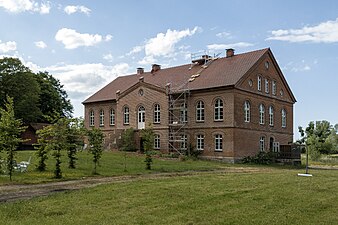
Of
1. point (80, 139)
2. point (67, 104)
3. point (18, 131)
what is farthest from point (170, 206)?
point (67, 104)

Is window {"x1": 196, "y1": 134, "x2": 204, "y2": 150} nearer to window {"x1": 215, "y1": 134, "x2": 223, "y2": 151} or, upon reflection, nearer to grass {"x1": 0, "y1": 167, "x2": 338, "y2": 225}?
window {"x1": 215, "y1": 134, "x2": 223, "y2": 151}

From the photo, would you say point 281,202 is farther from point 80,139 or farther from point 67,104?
point 67,104

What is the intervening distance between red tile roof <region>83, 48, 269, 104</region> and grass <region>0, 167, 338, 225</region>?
23218 millimetres

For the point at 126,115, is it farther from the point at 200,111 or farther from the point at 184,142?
the point at 200,111

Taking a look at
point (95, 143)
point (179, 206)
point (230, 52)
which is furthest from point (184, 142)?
point (179, 206)

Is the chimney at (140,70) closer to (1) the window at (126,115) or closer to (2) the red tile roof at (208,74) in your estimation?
(2) the red tile roof at (208,74)

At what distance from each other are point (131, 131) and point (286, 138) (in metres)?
17.1

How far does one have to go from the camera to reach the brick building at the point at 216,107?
124 feet

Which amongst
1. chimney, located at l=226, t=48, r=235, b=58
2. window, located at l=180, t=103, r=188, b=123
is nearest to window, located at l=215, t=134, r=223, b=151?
window, located at l=180, t=103, r=188, b=123

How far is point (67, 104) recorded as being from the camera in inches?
2862

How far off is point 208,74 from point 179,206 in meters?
30.7

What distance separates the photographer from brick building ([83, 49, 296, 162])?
3766 centimetres

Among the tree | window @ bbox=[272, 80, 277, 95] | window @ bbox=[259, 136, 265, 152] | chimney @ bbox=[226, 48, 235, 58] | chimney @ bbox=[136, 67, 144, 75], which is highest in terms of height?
chimney @ bbox=[226, 48, 235, 58]

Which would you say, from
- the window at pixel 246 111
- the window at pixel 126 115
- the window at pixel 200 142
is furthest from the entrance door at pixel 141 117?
the window at pixel 246 111
